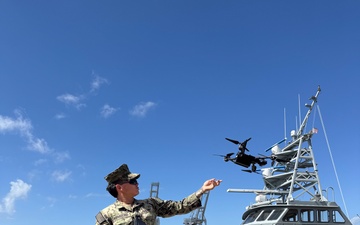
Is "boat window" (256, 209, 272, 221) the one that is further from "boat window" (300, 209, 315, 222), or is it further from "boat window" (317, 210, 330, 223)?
"boat window" (317, 210, 330, 223)

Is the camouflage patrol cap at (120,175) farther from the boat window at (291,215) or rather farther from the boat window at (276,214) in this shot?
the boat window at (291,215)

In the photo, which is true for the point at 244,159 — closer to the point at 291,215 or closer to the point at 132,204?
the point at 291,215

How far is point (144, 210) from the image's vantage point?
4.82 metres

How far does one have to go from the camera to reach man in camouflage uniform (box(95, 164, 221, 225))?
15.5ft

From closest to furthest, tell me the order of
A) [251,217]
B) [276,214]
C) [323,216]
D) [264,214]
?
[323,216] < [276,214] < [264,214] < [251,217]

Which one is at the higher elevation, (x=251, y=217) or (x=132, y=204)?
(x=251, y=217)

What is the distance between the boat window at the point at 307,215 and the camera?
19.1 m

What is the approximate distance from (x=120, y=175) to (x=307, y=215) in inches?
652

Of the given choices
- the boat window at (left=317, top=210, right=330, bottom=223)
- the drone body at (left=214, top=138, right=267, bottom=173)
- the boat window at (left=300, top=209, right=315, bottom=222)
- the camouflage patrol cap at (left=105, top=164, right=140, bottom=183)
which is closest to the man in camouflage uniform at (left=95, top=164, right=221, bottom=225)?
the camouflage patrol cap at (left=105, top=164, right=140, bottom=183)

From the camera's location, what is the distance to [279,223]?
18672 mm

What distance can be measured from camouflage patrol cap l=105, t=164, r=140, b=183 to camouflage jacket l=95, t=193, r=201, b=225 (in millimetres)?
301

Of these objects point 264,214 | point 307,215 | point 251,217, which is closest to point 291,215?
point 307,215

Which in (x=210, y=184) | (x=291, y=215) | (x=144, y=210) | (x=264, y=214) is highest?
(x=264, y=214)

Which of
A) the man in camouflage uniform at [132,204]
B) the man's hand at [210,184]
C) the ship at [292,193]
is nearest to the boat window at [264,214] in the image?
the ship at [292,193]
